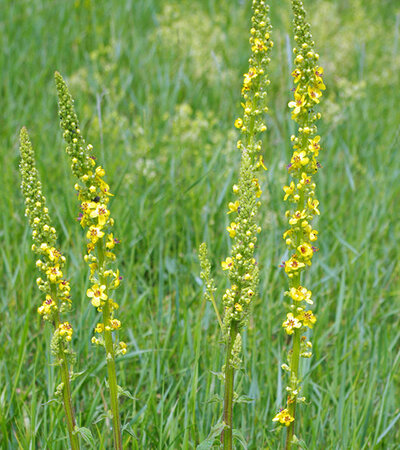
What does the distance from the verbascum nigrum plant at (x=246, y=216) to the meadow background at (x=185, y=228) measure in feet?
0.87

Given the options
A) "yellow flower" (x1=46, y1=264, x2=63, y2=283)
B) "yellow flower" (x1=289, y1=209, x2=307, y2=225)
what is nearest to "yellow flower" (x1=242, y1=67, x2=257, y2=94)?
"yellow flower" (x1=289, y1=209, x2=307, y2=225)

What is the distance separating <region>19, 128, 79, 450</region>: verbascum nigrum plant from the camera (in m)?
2.42

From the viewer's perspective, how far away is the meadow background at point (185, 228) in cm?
347

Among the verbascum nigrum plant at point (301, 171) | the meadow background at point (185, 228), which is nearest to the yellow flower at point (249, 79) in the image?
the verbascum nigrum plant at point (301, 171)

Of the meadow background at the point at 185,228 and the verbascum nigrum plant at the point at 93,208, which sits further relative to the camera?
the meadow background at the point at 185,228

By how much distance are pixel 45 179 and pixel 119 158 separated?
84cm

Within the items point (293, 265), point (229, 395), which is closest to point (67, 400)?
point (229, 395)

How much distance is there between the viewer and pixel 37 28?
796 cm

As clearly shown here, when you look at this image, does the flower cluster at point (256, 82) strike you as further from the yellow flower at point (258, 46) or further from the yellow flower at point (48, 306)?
the yellow flower at point (48, 306)

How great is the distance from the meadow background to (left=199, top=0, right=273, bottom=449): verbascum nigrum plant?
0.87 feet

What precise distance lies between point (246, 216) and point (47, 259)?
83 centimetres

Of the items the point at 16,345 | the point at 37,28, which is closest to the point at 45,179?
the point at 16,345

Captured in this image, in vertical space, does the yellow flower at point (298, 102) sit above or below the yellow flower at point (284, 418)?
above

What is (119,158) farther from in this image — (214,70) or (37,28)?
(37,28)
